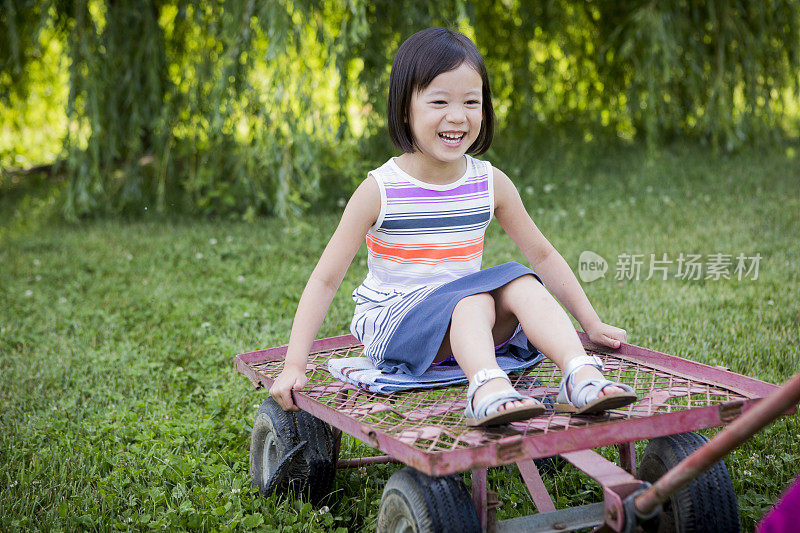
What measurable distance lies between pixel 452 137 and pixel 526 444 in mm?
1059

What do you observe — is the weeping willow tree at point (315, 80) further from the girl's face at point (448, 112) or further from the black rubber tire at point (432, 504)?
the black rubber tire at point (432, 504)

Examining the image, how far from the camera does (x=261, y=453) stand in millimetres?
2537

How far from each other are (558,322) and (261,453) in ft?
3.40

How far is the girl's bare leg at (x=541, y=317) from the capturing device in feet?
6.97

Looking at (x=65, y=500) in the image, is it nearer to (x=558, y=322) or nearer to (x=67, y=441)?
(x=67, y=441)

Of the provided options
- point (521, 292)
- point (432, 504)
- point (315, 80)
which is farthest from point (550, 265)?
point (315, 80)

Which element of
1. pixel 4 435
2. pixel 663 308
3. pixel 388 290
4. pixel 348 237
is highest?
pixel 348 237

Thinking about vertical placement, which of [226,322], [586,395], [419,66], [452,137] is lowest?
[226,322]

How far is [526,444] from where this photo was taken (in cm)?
169

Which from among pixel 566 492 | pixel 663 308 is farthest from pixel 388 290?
pixel 663 308

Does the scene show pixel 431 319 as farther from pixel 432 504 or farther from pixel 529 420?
pixel 432 504

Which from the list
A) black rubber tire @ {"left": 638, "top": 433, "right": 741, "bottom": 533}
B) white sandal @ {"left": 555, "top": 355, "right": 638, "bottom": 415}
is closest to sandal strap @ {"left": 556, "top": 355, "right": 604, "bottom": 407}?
white sandal @ {"left": 555, "top": 355, "right": 638, "bottom": 415}

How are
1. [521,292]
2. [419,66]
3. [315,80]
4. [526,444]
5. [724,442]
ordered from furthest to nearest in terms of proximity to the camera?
[315,80] < [419,66] < [521,292] < [526,444] < [724,442]

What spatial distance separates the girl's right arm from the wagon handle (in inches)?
Answer: 39.7
